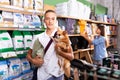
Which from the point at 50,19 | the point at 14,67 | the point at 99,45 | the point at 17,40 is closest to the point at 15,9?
the point at 17,40

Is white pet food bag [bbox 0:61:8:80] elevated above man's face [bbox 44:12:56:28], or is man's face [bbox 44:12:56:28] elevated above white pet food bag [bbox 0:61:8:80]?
man's face [bbox 44:12:56:28]

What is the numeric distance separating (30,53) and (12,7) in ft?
1.95

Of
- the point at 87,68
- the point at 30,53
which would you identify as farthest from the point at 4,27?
the point at 87,68

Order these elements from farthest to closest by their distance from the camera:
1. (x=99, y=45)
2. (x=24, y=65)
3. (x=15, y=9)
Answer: (x=99, y=45) → (x=24, y=65) → (x=15, y=9)

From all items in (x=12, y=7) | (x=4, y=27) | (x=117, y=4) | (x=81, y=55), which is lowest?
(x=81, y=55)

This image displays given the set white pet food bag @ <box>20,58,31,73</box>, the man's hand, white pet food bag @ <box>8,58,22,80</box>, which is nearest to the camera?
the man's hand

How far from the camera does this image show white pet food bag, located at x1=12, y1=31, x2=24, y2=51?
236 centimetres

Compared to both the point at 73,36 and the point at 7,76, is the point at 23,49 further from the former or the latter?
the point at 73,36

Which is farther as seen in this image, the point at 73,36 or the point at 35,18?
the point at 73,36

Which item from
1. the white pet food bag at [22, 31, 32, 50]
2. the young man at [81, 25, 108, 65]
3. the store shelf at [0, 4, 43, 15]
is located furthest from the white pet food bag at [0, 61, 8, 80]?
the young man at [81, 25, 108, 65]

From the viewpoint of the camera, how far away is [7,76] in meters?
2.23

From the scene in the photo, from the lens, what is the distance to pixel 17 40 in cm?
240

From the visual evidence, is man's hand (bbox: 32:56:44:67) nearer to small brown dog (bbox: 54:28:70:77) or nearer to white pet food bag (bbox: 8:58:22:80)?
small brown dog (bbox: 54:28:70:77)

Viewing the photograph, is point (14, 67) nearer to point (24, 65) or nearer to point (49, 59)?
point (24, 65)
